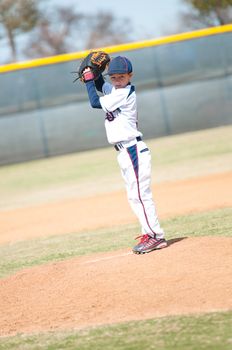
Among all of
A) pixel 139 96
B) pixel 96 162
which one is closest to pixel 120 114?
pixel 96 162

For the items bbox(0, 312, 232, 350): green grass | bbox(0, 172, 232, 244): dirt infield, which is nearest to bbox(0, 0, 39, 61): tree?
bbox(0, 172, 232, 244): dirt infield

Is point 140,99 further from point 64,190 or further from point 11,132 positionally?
point 64,190

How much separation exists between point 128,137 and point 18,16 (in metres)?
25.8

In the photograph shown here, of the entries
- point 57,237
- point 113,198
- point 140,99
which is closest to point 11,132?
point 140,99

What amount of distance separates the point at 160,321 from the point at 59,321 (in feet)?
2.34

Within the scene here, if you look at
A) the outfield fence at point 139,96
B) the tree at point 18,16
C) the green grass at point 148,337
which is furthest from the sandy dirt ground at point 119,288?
the tree at point 18,16

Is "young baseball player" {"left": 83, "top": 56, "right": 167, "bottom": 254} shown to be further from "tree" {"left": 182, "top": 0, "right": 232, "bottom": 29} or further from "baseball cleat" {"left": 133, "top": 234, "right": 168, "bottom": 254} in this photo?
"tree" {"left": 182, "top": 0, "right": 232, "bottom": 29}

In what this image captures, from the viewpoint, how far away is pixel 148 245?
608 centimetres

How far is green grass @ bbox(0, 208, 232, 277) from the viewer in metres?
7.23

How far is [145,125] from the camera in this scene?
1805cm

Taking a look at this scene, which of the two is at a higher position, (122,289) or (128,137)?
(128,137)

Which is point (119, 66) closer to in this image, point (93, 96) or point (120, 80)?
point (120, 80)

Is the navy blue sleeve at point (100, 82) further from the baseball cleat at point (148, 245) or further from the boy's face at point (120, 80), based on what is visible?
the baseball cleat at point (148, 245)

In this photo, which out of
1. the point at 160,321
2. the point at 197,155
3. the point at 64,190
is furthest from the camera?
the point at 197,155
